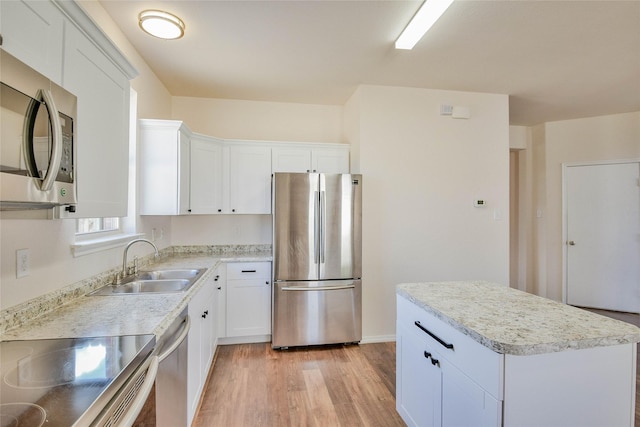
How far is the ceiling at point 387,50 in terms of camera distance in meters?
1.93

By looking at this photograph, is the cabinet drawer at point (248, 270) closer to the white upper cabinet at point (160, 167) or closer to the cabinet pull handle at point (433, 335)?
the white upper cabinet at point (160, 167)

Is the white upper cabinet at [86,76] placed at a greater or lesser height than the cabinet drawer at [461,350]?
greater

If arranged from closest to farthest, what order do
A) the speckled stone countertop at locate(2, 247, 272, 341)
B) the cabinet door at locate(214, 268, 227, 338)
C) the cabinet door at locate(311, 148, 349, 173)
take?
the speckled stone countertop at locate(2, 247, 272, 341)
the cabinet door at locate(214, 268, 227, 338)
the cabinet door at locate(311, 148, 349, 173)

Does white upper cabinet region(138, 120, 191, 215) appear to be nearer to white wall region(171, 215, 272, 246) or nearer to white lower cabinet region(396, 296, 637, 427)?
white wall region(171, 215, 272, 246)

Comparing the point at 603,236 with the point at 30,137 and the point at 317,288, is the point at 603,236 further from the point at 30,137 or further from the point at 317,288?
the point at 30,137

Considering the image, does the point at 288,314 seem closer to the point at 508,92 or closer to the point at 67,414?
the point at 67,414

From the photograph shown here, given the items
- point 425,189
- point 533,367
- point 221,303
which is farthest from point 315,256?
point 533,367

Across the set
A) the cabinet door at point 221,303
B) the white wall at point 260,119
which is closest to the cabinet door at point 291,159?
the white wall at point 260,119

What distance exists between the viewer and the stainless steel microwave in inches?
31.8

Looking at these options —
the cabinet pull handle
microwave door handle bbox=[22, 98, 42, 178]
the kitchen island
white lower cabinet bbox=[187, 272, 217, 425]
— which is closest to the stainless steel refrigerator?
white lower cabinet bbox=[187, 272, 217, 425]

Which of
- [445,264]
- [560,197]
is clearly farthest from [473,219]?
[560,197]

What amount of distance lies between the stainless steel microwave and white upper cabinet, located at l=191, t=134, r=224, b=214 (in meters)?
1.89

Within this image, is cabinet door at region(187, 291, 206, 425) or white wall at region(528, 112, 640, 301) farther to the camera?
white wall at region(528, 112, 640, 301)

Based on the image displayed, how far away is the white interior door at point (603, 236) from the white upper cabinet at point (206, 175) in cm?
468
